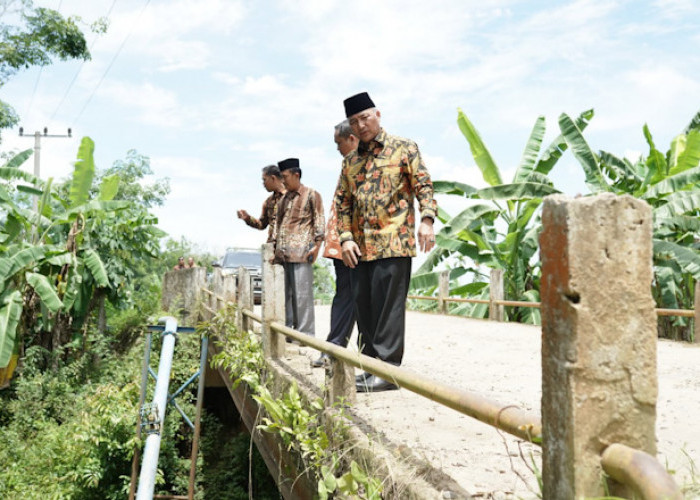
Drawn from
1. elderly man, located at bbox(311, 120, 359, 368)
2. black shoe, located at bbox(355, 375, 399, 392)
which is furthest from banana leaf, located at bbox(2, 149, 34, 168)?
black shoe, located at bbox(355, 375, 399, 392)

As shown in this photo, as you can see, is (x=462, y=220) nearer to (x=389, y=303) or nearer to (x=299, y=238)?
(x=299, y=238)

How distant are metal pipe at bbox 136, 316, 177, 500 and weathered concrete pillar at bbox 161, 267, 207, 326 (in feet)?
16.2

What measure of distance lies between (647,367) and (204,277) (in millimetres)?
12793

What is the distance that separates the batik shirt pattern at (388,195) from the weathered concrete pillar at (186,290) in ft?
31.9

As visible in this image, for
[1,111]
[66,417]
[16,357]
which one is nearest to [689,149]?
[66,417]

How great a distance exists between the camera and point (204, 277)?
13.8m

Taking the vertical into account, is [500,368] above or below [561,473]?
below

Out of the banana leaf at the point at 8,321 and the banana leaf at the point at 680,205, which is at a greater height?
the banana leaf at the point at 680,205

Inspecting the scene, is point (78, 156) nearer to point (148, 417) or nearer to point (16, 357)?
point (16, 357)

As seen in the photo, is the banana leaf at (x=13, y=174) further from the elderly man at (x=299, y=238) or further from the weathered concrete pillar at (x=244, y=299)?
the elderly man at (x=299, y=238)

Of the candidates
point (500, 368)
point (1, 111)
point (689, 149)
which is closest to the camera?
point (500, 368)

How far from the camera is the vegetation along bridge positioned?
5.02 ft

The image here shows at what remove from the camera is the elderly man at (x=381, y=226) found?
13.4ft

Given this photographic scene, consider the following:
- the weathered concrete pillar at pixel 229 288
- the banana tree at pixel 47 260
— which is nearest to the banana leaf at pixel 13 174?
the banana tree at pixel 47 260
